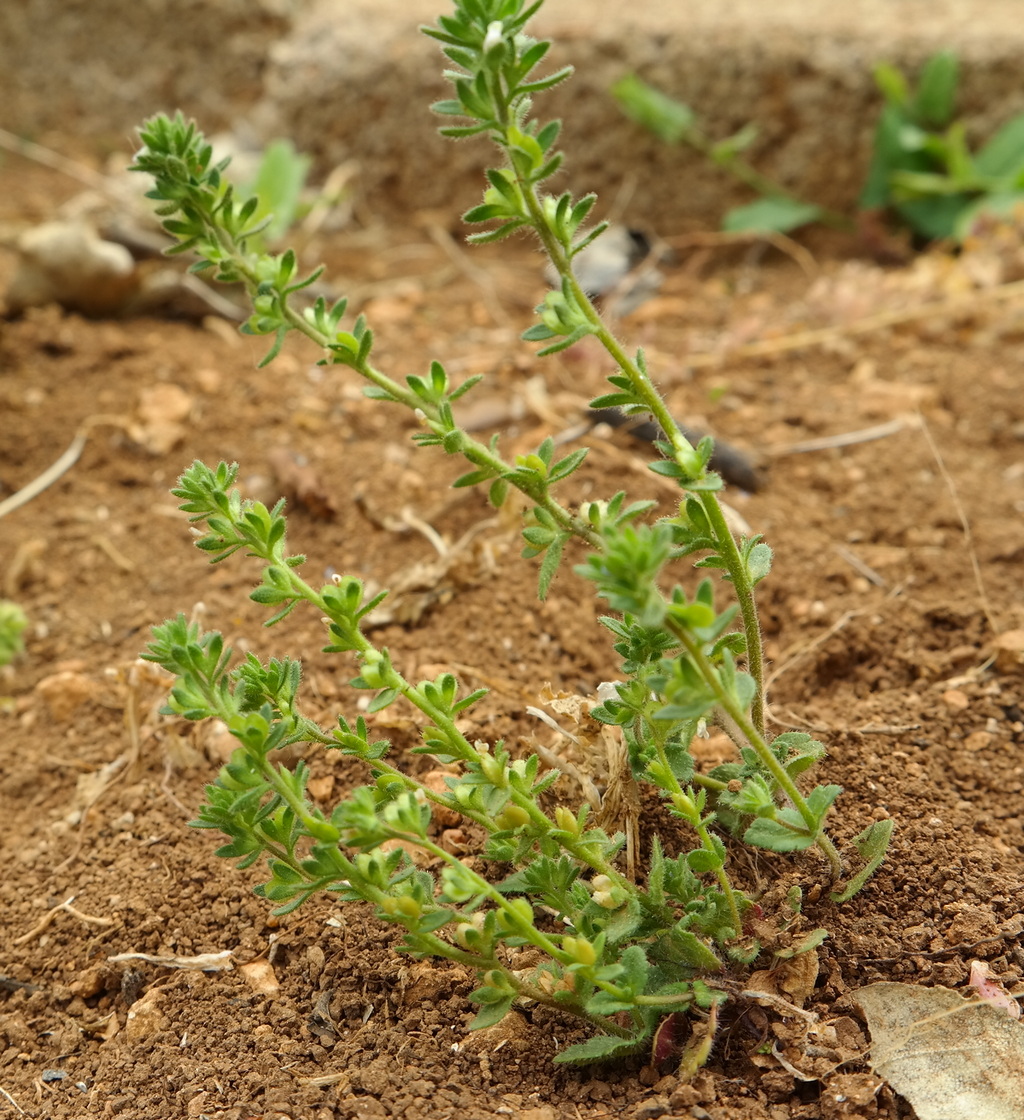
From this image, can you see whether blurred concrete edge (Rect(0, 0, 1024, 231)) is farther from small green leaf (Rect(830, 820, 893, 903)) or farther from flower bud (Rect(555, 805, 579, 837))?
flower bud (Rect(555, 805, 579, 837))

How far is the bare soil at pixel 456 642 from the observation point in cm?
167

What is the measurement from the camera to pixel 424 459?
Result: 2.92m

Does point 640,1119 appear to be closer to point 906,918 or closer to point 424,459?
point 906,918

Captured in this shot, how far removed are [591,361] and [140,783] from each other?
1.71 metres

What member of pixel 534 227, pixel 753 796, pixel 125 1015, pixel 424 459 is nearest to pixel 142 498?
pixel 424 459

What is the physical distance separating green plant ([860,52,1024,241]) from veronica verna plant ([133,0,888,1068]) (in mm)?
2632

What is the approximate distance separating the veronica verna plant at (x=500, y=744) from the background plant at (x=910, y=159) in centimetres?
258

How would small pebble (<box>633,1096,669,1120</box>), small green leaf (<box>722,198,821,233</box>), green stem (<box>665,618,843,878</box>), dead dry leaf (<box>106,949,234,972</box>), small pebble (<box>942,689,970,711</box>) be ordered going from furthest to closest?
1. small green leaf (<box>722,198,821,233</box>)
2. small pebble (<box>942,689,970,711</box>)
3. dead dry leaf (<box>106,949,234,972</box>)
4. small pebble (<box>633,1096,669,1120</box>)
5. green stem (<box>665,618,843,878</box>)

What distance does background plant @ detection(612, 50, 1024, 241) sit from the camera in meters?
3.80

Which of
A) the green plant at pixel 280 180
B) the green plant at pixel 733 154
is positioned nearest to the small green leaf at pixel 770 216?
the green plant at pixel 733 154

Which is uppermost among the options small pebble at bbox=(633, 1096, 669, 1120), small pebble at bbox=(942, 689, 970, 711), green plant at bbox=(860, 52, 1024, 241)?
green plant at bbox=(860, 52, 1024, 241)

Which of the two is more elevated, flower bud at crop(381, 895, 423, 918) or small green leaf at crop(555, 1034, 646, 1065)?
flower bud at crop(381, 895, 423, 918)

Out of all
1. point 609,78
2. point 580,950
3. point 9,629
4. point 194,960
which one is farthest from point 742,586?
point 609,78

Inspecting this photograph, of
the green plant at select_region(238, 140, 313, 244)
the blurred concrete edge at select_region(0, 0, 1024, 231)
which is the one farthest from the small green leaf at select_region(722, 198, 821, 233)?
the green plant at select_region(238, 140, 313, 244)
